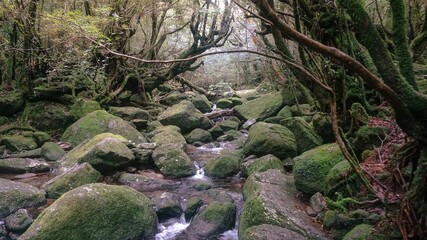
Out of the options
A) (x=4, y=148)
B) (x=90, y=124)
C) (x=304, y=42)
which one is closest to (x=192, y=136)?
(x=90, y=124)

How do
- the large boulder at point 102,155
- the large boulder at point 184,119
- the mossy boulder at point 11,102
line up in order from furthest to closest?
the large boulder at point 184,119, the mossy boulder at point 11,102, the large boulder at point 102,155

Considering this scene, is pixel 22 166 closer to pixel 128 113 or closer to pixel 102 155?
pixel 102 155

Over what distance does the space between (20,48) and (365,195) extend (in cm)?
1070

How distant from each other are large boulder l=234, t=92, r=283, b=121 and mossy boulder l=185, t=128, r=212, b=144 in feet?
6.70

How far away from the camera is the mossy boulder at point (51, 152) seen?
8406 mm

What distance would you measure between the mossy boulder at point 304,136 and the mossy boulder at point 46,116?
305 inches

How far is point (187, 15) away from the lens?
1411 cm

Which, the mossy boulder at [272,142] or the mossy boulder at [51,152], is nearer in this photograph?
the mossy boulder at [272,142]

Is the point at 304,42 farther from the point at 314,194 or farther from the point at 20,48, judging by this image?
the point at 20,48

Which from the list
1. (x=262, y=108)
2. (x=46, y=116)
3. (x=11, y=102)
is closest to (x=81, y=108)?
(x=46, y=116)

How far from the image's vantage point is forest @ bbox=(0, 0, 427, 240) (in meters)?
2.50

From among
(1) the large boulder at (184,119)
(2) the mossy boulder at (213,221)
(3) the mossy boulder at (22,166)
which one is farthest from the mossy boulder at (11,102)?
(2) the mossy boulder at (213,221)

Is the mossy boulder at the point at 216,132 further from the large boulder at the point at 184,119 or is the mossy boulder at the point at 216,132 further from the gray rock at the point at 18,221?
the gray rock at the point at 18,221

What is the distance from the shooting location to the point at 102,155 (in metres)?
7.10
